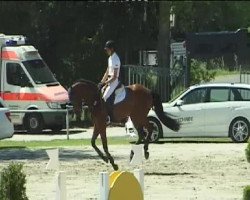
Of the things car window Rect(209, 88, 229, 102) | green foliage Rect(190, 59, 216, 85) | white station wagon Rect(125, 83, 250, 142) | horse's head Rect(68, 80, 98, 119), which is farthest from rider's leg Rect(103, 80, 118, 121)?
green foliage Rect(190, 59, 216, 85)

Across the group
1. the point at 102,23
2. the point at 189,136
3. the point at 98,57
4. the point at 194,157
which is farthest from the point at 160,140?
the point at 98,57

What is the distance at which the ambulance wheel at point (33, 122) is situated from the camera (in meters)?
35.1

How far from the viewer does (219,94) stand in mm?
27359

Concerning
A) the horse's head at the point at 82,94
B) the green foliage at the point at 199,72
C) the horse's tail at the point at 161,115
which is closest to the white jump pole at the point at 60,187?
the horse's head at the point at 82,94

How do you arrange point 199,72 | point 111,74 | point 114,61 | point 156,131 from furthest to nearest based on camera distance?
point 199,72, point 156,131, point 111,74, point 114,61

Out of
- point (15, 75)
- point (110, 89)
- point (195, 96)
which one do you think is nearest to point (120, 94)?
point (110, 89)

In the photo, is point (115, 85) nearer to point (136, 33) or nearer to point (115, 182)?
point (115, 182)

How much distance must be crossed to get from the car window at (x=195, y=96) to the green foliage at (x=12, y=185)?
58.2ft

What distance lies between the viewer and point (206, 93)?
27406mm

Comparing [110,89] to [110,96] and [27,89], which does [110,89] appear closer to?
[110,96]

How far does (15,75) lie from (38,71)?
0.97 m

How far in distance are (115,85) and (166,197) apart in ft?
21.4

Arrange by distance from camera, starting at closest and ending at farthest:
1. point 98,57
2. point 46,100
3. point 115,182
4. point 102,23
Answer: point 115,182 → point 46,100 → point 102,23 → point 98,57

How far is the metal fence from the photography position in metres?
39.6
